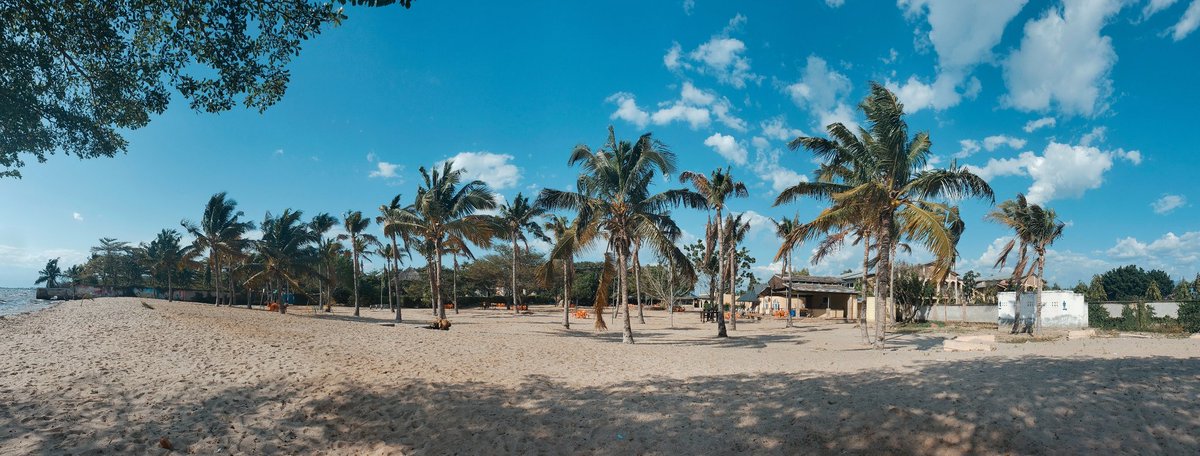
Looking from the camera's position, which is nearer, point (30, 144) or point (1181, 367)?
point (30, 144)

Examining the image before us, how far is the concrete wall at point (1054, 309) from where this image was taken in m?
25.1

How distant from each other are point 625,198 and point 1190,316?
2421 centimetres

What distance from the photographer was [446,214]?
25.1 m

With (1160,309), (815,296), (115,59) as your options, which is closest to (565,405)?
(115,59)

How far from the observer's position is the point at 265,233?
37.6 m

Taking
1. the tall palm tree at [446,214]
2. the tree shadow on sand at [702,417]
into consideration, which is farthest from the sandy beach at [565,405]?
the tall palm tree at [446,214]

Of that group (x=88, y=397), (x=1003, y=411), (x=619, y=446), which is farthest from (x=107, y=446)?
(x=1003, y=411)

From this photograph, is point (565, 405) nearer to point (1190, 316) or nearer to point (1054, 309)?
point (1054, 309)

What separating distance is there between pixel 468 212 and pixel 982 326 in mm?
28502

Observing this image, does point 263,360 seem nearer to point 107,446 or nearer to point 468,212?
point 107,446

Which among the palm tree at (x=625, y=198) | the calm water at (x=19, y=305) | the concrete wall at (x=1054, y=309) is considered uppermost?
the palm tree at (x=625, y=198)

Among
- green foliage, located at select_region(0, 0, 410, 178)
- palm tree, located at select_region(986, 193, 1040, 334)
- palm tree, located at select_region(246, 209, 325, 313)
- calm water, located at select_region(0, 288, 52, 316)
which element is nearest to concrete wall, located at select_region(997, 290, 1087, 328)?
palm tree, located at select_region(986, 193, 1040, 334)

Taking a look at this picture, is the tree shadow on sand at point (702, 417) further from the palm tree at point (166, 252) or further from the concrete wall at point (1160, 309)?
the palm tree at point (166, 252)

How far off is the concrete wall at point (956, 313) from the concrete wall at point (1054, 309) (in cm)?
506
